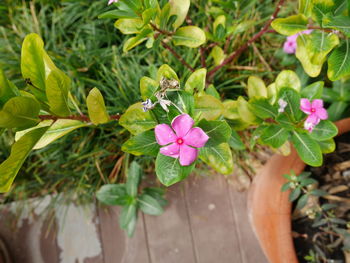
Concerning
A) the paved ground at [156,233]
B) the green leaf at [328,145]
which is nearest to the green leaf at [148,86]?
the green leaf at [328,145]

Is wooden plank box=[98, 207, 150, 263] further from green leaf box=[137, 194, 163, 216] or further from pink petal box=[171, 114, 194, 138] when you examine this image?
pink petal box=[171, 114, 194, 138]

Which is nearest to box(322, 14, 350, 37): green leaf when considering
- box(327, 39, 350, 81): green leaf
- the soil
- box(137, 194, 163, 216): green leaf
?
box(327, 39, 350, 81): green leaf

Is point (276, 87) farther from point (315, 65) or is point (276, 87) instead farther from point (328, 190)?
point (328, 190)

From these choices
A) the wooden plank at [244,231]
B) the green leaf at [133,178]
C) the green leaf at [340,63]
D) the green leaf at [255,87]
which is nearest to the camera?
the green leaf at [340,63]

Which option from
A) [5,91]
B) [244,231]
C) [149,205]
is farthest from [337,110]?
[5,91]

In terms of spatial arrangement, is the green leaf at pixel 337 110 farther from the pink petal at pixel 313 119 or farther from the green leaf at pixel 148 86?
the green leaf at pixel 148 86
